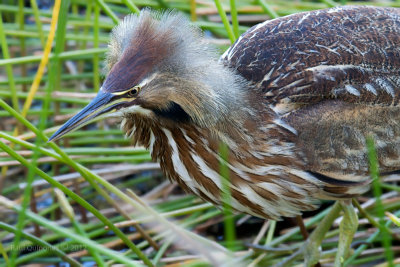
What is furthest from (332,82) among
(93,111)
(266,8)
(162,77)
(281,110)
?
(93,111)

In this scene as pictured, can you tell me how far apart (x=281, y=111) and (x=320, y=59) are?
0.72ft

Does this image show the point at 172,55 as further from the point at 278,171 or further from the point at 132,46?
the point at 278,171

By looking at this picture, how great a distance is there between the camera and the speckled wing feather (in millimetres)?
2074

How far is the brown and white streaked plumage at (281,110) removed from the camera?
191cm

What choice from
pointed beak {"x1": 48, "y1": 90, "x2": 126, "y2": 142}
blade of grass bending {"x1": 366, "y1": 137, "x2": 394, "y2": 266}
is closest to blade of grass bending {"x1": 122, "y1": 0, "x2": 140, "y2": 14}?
pointed beak {"x1": 48, "y1": 90, "x2": 126, "y2": 142}

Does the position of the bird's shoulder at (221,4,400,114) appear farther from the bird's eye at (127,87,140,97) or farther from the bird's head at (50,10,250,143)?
the bird's eye at (127,87,140,97)

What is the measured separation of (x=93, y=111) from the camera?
5.49 feet

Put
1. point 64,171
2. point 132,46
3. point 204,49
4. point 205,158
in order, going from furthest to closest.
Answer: point 64,171
point 205,158
point 204,49
point 132,46

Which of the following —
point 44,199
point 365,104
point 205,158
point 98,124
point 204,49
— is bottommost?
point 44,199

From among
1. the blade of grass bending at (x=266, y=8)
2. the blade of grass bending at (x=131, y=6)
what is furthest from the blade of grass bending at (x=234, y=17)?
the blade of grass bending at (x=131, y=6)

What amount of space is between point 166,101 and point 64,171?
4.15ft

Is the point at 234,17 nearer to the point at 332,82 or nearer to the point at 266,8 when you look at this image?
the point at 266,8

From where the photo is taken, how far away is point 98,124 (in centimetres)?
314

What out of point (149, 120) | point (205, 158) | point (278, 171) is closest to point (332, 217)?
point (278, 171)
